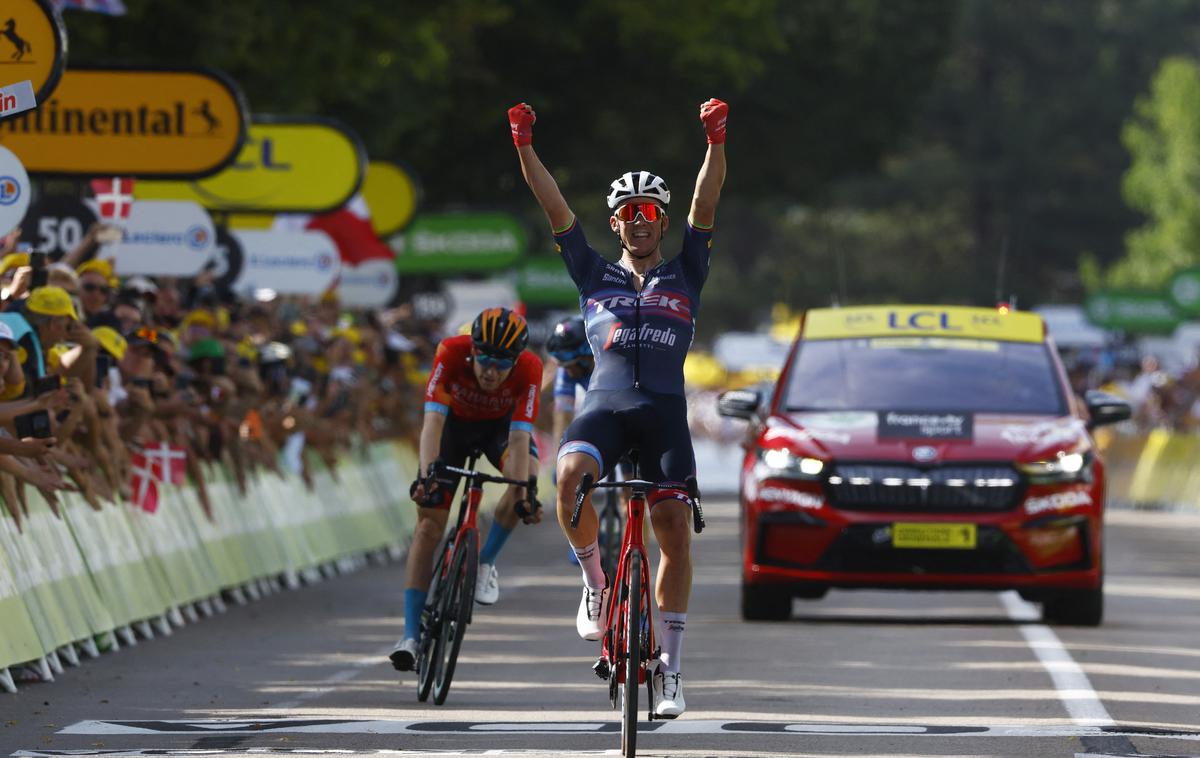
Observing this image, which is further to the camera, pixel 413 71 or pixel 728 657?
pixel 413 71

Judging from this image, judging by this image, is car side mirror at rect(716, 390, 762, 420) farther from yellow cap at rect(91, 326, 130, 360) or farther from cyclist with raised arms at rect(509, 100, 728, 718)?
cyclist with raised arms at rect(509, 100, 728, 718)

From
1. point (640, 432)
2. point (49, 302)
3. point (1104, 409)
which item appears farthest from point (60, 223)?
point (640, 432)

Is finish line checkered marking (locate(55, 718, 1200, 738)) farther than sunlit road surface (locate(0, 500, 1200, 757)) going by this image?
Yes

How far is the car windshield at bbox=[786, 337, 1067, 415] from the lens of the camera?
18266 millimetres

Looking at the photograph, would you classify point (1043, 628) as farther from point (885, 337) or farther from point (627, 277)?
point (627, 277)

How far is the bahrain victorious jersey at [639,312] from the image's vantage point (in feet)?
38.3

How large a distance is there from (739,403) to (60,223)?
5.77 m

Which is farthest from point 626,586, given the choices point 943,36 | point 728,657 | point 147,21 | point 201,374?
point 943,36

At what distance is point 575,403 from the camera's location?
733 inches

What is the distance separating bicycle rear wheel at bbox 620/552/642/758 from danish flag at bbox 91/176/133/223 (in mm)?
11312

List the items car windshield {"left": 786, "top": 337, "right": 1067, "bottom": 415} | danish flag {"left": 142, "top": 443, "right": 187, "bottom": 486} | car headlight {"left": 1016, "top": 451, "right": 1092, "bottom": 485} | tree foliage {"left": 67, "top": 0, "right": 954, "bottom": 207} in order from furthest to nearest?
tree foliage {"left": 67, "top": 0, "right": 954, "bottom": 207}
danish flag {"left": 142, "top": 443, "right": 187, "bottom": 486}
car windshield {"left": 786, "top": 337, "right": 1067, "bottom": 415}
car headlight {"left": 1016, "top": 451, "right": 1092, "bottom": 485}

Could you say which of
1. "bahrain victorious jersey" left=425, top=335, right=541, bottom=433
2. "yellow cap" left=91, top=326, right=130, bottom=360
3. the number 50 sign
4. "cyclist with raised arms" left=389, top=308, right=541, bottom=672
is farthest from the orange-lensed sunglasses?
the number 50 sign

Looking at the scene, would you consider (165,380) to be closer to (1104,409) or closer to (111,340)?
(111,340)

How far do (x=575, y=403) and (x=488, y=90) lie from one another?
85.5 feet
